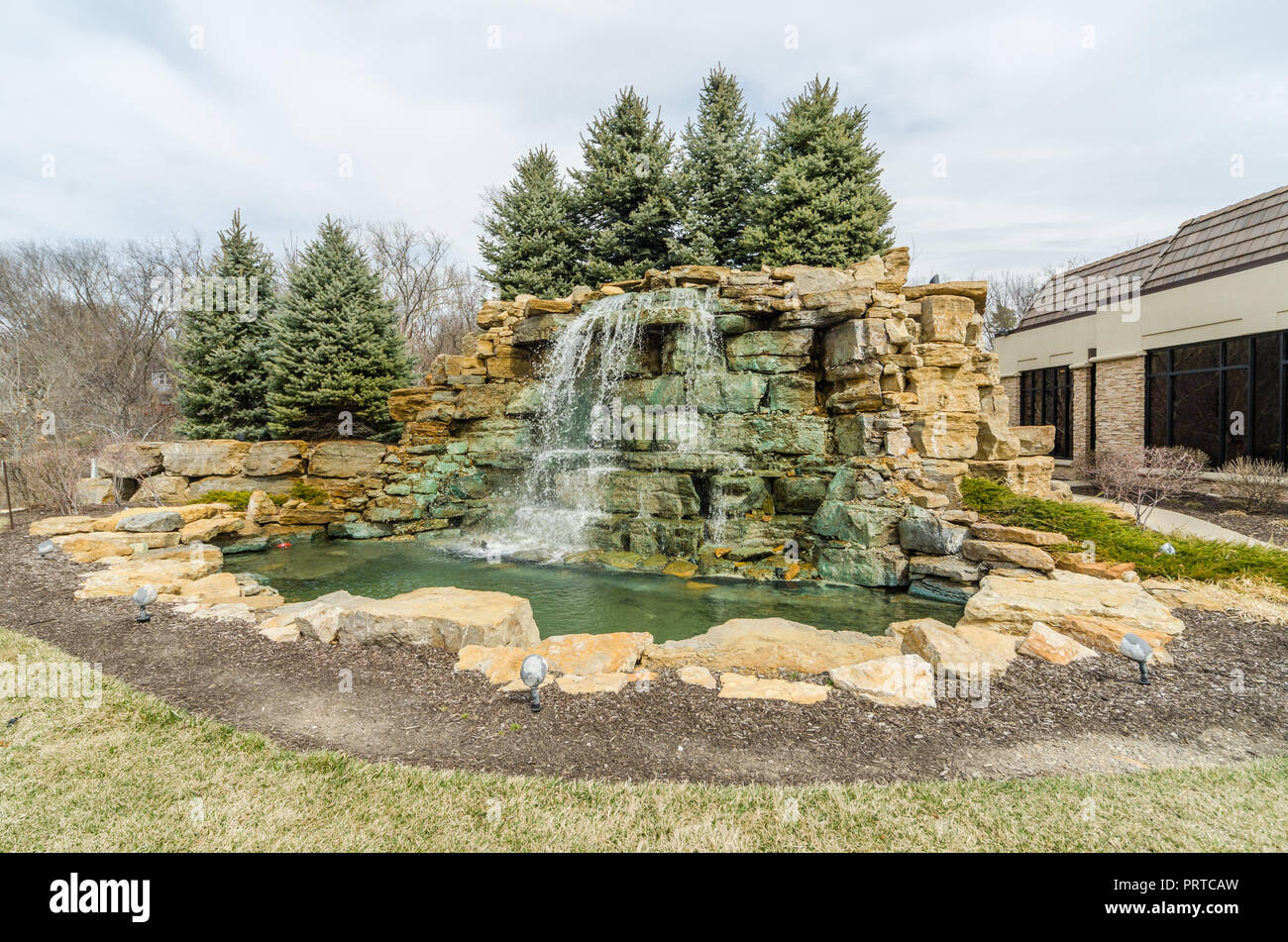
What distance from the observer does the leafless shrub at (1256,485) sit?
10.6m

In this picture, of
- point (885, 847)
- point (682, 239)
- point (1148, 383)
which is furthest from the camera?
point (682, 239)

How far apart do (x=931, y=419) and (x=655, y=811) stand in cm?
892

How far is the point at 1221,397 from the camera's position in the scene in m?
12.9

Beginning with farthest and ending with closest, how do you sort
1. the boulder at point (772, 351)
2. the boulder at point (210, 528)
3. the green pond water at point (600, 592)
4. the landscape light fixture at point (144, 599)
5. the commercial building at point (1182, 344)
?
the commercial building at point (1182, 344)
the boulder at point (772, 351)
the boulder at point (210, 528)
the green pond water at point (600, 592)
the landscape light fixture at point (144, 599)

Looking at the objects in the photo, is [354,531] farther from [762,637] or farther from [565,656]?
[762,637]

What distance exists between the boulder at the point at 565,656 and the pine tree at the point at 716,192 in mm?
12924

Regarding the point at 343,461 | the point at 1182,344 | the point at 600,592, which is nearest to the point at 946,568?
the point at 600,592

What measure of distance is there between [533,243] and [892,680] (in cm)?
1581

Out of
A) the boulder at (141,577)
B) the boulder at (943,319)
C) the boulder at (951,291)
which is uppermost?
the boulder at (951,291)

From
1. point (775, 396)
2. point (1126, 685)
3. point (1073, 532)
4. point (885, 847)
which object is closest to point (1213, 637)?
point (1126, 685)

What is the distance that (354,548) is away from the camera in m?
10.7

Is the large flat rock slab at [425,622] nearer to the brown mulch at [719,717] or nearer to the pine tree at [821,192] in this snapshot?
the brown mulch at [719,717]

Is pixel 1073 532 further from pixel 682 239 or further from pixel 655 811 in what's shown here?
pixel 682 239

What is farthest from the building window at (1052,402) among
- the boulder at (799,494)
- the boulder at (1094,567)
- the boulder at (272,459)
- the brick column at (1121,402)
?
the boulder at (272,459)
